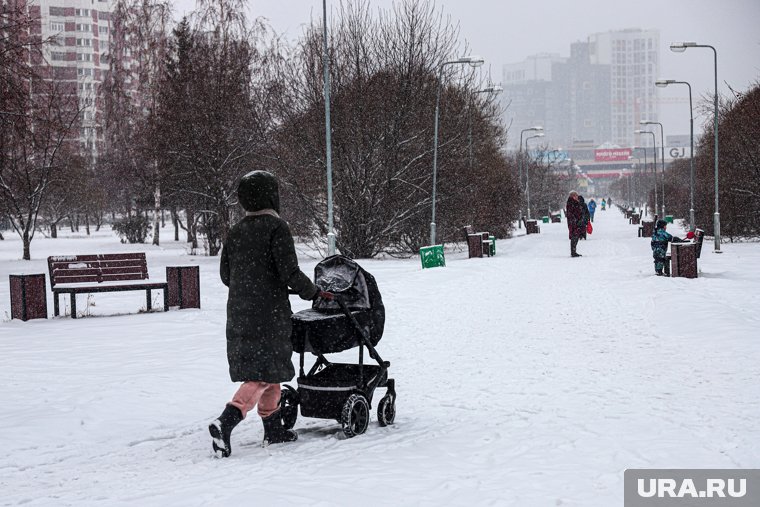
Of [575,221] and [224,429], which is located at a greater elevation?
[575,221]

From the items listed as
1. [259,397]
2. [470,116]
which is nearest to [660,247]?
[470,116]

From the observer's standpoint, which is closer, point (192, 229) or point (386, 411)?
point (386, 411)

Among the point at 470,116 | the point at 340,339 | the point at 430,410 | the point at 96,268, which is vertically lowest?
the point at 430,410

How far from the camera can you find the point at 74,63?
117 m

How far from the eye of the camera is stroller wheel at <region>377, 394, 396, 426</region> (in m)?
6.34

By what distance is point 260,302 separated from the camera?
18.4 feet

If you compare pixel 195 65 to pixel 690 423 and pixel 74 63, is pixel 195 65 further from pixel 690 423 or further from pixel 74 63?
pixel 74 63

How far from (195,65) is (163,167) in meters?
3.99

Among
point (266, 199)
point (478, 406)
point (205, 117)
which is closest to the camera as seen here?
point (266, 199)

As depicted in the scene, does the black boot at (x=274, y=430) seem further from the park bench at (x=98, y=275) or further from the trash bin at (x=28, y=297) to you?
the trash bin at (x=28, y=297)

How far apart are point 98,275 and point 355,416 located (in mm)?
8770

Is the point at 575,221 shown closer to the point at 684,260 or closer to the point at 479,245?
the point at 479,245

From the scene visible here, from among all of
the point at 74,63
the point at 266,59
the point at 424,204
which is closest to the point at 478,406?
the point at 424,204

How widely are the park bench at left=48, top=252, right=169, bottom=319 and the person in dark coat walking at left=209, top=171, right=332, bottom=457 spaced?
785cm
